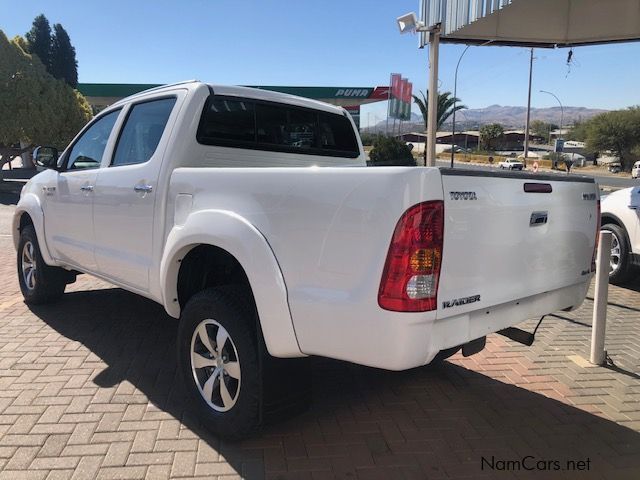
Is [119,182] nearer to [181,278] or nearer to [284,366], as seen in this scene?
[181,278]

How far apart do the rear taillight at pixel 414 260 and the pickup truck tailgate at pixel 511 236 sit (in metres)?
0.07

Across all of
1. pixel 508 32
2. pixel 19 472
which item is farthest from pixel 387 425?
pixel 508 32

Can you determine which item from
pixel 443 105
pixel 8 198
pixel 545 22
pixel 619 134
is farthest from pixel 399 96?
pixel 619 134

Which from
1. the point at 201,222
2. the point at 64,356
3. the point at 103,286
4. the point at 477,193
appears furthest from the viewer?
the point at 103,286

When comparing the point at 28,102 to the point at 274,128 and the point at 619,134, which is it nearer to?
the point at 274,128

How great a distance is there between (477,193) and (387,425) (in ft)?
5.31

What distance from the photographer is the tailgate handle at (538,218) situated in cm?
284

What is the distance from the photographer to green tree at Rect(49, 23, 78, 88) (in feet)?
106

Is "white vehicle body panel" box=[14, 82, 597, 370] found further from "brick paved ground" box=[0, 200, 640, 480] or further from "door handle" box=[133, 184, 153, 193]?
"brick paved ground" box=[0, 200, 640, 480]

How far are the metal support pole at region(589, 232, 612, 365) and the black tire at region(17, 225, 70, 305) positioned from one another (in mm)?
4833

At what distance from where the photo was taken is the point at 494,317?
2738 mm

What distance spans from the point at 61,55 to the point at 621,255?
33909mm

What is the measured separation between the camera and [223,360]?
120 inches

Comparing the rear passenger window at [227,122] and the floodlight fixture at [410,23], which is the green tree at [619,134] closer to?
the floodlight fixture at [410,23]
